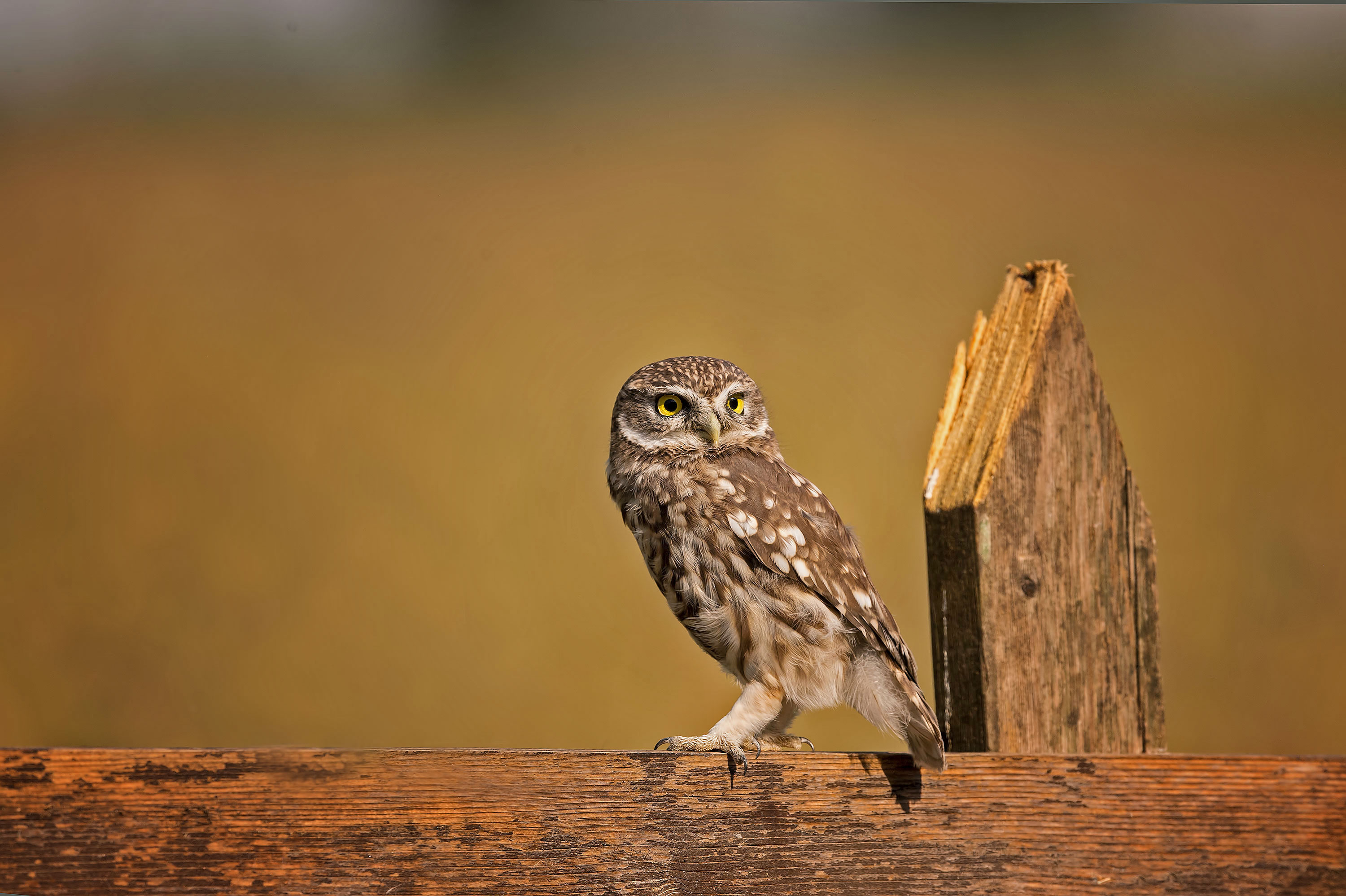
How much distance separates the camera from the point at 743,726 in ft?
5.22

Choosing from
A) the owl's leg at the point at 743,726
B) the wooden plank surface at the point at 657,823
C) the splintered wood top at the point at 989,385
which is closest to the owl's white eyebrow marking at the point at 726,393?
the splintered wood top at the point at 989,385

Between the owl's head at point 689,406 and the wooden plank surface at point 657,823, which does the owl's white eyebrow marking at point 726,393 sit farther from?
the wooden plank surface at point 657,823

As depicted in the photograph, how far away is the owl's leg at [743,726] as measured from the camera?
1.48m

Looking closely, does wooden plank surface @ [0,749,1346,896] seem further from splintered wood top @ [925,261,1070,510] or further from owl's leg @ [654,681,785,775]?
splintered wood top @ [925,261,1070,510]

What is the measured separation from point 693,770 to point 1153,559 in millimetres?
890

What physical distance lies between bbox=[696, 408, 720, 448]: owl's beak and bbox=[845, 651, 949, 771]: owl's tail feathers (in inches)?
20.8

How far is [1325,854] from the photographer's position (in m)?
1.32

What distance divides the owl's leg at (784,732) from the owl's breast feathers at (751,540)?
0.22 m

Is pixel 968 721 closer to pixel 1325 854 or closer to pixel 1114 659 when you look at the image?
pixel 1114 659

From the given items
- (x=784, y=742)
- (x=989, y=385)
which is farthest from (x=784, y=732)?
(x=989, y=385)

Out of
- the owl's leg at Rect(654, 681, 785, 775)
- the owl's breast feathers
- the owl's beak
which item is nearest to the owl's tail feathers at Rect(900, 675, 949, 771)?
the owl's breast feathers

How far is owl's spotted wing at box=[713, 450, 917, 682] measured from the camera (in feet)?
5.54

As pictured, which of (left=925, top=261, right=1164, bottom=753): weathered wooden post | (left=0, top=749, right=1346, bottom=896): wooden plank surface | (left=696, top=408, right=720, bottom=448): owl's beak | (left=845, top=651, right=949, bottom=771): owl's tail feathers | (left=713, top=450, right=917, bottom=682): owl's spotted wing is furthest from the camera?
(left=696, top=408, right=720, bottom=448): owl's beak

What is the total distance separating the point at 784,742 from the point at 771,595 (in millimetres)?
342
